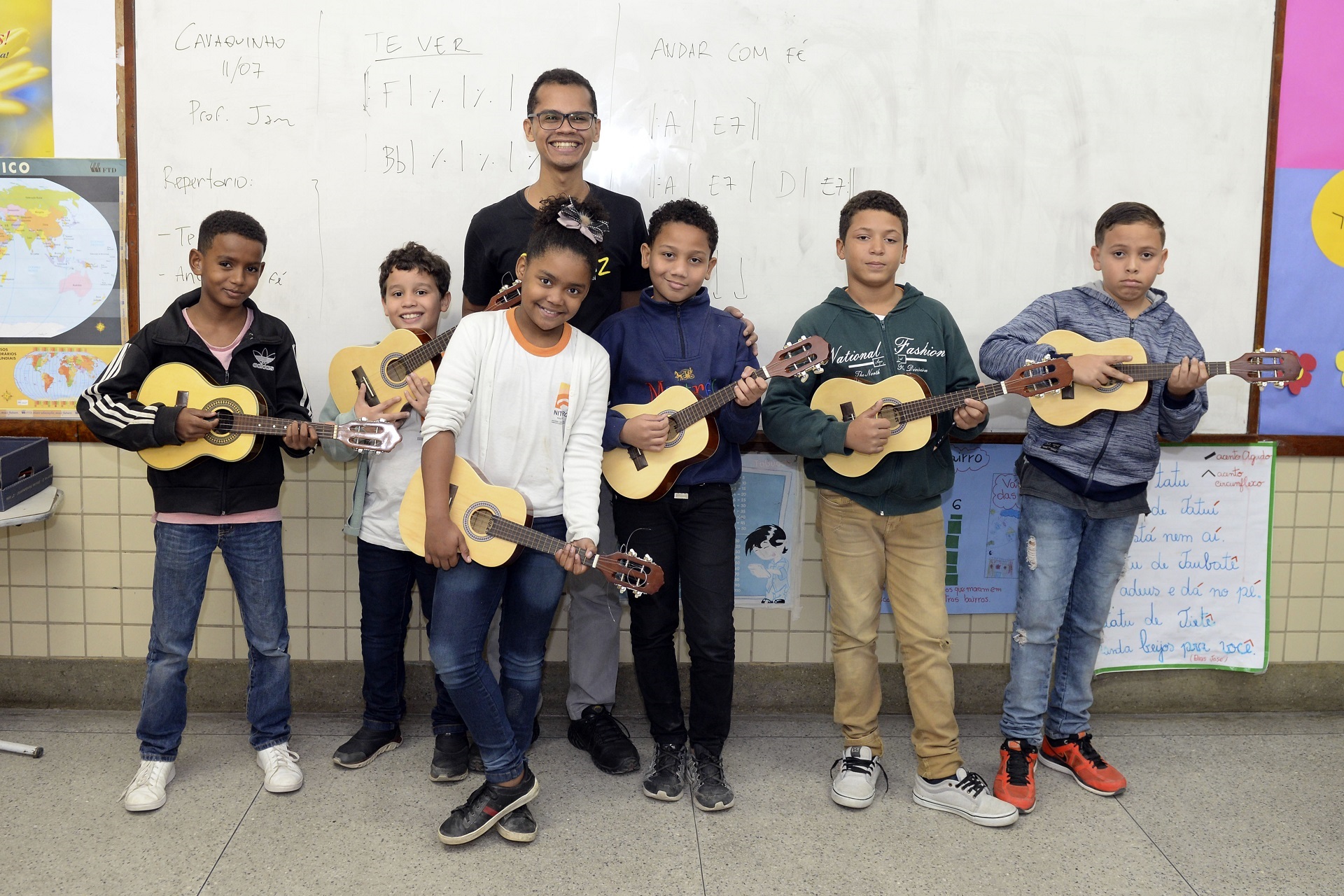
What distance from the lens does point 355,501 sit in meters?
2.99

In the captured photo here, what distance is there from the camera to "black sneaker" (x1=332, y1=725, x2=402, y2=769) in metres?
2.98

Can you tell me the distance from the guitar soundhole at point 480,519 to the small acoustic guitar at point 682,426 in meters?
0.44

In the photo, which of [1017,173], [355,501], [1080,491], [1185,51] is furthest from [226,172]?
[1185,51]

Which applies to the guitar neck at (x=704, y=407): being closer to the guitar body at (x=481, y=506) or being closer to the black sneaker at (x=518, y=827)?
the guitar body at (x=481, y=506)

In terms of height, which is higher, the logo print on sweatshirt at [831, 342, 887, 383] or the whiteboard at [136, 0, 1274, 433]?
the whiteboard at [136, 0, 1274, 433]

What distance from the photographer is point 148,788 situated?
2.74 metres

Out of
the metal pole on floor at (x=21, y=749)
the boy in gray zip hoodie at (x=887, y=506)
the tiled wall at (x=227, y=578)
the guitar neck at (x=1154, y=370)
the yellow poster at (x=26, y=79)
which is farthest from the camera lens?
the tiled wall at (x=227, y=578)

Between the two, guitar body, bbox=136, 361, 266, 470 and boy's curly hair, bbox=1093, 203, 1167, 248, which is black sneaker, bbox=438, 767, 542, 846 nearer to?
guitar body, bbox=136, 361, 266, 470

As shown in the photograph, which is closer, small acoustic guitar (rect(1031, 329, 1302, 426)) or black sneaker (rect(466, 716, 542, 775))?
small acoustic guitar (rect(1031, 329, 1302, 426))

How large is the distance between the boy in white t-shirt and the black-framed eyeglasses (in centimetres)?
53

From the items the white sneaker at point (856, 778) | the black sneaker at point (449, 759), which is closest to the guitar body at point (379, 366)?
the black sneaker at point (449, 759)

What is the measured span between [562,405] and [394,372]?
2.11ft

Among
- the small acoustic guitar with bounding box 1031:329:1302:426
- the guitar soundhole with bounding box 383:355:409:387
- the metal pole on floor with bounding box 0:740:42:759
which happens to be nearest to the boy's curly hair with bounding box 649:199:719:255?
the guitar soundhole with bounding box 383:355:409:387

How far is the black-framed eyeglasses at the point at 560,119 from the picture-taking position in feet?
9.30
